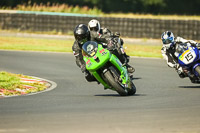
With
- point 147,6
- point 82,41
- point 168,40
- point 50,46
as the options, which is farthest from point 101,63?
point 147,6

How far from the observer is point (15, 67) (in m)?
16.9

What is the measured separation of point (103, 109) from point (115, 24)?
1863 cm

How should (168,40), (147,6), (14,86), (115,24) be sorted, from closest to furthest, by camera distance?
(14,86)
(168,40)
(115,24)
(147,6)

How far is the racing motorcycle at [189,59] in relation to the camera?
1228 cm

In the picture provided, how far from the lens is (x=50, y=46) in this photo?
2523 cm

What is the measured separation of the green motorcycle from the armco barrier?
16.1 m

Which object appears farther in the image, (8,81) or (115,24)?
(115,24)

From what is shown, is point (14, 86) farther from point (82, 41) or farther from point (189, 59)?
point (189, 59)

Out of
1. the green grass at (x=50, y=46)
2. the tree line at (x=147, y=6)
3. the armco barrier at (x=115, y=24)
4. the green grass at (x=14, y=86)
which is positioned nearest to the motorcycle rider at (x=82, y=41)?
the green grass at (x=14, y=86)

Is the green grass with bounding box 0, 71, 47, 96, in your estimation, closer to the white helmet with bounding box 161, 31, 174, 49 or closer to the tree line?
the white helmet with bounding box 161, 31, 174, 49

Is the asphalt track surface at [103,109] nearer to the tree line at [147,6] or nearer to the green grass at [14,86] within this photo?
the green grass at [14,86]

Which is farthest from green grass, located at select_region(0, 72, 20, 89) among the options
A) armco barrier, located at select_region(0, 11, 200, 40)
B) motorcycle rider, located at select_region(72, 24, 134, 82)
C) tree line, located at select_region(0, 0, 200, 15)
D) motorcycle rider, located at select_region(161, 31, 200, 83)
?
tree line, located at select_region(0, 0, 200, 15)

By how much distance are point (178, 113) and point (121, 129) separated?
1.60 meters

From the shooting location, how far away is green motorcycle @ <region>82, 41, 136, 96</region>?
10086 mm
